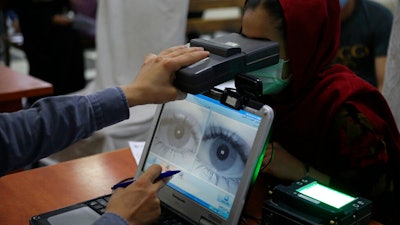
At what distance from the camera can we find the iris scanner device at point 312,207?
3.05ft

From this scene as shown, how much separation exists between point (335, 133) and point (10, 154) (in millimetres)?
734

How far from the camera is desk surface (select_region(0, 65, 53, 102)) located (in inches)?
78.0

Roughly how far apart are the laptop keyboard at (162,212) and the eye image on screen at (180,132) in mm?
109

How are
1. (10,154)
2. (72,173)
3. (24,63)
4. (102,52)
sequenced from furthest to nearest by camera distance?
(24,63) → (102,52) → (72,173) → (10,154)

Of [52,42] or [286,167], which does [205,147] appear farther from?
[52,42]

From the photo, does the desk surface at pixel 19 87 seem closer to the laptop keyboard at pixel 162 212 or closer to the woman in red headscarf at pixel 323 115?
the laptop keyboard at pixel 162 212

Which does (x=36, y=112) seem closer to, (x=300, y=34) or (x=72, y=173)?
(x=72, y=173)

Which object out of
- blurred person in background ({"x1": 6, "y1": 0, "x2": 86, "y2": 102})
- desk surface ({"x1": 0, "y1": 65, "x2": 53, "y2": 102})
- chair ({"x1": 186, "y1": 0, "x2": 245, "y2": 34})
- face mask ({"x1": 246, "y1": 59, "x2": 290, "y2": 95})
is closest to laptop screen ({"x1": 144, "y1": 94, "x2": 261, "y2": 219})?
face mask ({"x1": 246, "y1": 59, "x2": 290, "y2": 95})

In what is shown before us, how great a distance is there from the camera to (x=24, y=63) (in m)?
5.38

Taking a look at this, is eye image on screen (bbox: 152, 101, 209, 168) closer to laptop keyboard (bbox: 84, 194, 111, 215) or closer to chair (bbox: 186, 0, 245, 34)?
laptop keyboard (bbox: 84, 194, 111, 215)

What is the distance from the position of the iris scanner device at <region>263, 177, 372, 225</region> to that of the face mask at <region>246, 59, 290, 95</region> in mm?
257

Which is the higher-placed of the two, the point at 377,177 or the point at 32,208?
the point at 377,177

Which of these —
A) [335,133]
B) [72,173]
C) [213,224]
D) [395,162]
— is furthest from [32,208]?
[395,162]

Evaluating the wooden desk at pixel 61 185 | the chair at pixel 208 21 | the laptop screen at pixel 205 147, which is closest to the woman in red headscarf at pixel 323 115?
the wooden desk at pixel 61 185
